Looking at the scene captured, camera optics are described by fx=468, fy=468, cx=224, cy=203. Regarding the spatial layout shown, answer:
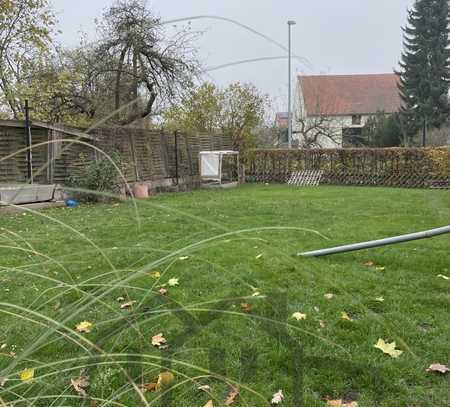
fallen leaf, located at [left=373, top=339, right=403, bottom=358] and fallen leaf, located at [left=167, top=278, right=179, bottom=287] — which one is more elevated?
fallen leaf, located at [left=167, top=278, right=179, bottom=287]

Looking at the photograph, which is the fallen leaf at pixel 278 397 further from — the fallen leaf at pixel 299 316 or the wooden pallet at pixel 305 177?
the wooden pallet at pixel 305 177

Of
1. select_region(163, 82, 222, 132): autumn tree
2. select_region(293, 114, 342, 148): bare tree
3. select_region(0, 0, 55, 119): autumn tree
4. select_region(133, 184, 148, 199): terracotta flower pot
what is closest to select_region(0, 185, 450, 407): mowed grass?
select_region(133, 184, 148, 199): terracotta flower pot

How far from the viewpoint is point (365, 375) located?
195cm

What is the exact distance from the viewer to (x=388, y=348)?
2143 mm

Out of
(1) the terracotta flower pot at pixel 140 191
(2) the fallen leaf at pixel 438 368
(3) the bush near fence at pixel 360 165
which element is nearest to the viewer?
(2) the fallen leaf at pixel 438 368

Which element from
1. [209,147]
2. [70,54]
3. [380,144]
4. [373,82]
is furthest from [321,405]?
[373,82]

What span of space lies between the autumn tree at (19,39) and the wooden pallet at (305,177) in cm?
817

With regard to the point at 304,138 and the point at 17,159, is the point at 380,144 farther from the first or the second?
the point at 17,159

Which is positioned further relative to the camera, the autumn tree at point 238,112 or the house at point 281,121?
Result: the house at point 281,121

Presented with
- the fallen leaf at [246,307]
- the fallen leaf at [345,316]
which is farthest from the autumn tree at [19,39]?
the fallen leaf at [345,316]

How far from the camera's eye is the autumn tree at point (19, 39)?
36.4ft

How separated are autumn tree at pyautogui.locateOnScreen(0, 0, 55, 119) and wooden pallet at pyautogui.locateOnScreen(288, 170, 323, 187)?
8166 millimetres

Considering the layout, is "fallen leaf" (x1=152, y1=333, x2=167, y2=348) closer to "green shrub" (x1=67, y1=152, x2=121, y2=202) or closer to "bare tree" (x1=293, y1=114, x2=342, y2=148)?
"green shrub" (x1=67, y1=152, x2=121, y2=202)

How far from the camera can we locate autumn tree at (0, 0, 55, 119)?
11.1 meters
